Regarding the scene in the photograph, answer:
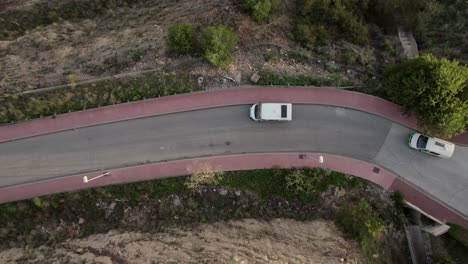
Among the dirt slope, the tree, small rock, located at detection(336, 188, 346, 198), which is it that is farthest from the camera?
small rock, located at detection(336, 188, 346, 198)

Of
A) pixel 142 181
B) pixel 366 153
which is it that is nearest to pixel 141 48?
pixel 142 181

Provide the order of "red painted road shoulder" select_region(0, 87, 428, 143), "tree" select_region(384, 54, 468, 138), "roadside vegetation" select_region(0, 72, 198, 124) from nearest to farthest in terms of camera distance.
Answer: "tree" select_region(384, 54, 468, 138) < "roadside vegetation" select_region(0, 72, 198, 124) < "red painted road shoulder" select_region(0, 87, 428, 143)

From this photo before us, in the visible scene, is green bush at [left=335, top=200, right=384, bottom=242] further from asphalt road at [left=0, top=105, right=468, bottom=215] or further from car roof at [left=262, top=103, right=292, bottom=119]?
car roof at [left=262, top=103, right=292, bottom=119]

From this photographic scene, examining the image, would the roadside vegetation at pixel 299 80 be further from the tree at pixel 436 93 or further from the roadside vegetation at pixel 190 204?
the roadside vegetation at pixel 190 204

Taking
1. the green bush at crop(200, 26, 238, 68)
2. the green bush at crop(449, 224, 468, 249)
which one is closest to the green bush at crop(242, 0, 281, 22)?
the green bush at crop(200, 26, 238, 68)

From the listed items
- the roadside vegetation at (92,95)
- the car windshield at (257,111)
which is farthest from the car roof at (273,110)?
the roadside vegetation at (92,95)
